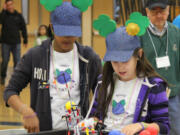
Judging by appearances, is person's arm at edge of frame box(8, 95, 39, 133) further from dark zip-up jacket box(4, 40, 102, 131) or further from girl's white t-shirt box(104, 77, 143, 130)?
girl's white t-shirt box(104, 77, 143, 130)

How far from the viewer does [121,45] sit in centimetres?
224

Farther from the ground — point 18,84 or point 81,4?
point 81,4

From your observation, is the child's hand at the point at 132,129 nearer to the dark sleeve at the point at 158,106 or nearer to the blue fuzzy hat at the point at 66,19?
the dark sleeve at the point at 158,106

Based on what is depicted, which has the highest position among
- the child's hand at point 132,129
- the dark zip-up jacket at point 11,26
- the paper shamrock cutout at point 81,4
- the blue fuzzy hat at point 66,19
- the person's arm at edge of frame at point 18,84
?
the dark zip-up jacket at point 11,26

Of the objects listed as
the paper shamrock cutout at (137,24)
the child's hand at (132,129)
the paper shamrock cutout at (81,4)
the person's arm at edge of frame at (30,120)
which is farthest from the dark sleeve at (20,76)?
the child's hand at (132,129)

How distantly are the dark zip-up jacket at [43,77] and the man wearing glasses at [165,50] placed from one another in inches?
28.6

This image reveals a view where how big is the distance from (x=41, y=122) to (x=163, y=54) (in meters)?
1.29

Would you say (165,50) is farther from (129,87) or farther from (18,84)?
(18,84)

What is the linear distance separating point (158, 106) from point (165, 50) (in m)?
1.27

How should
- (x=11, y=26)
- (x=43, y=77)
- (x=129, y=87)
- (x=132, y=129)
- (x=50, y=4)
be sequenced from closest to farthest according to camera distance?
(x=132, y=129), (x=129, y=87), (x=50, y=4), (x=43, y=77), (x=11, y=26)

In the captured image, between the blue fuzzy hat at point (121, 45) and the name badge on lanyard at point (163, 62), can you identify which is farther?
the name badge on lanyard at point (163, 62)

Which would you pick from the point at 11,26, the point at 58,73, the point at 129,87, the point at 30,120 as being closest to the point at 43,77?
the point at 58,73

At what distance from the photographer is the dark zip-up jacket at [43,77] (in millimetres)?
2699

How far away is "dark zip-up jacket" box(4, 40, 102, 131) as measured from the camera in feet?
8.86
